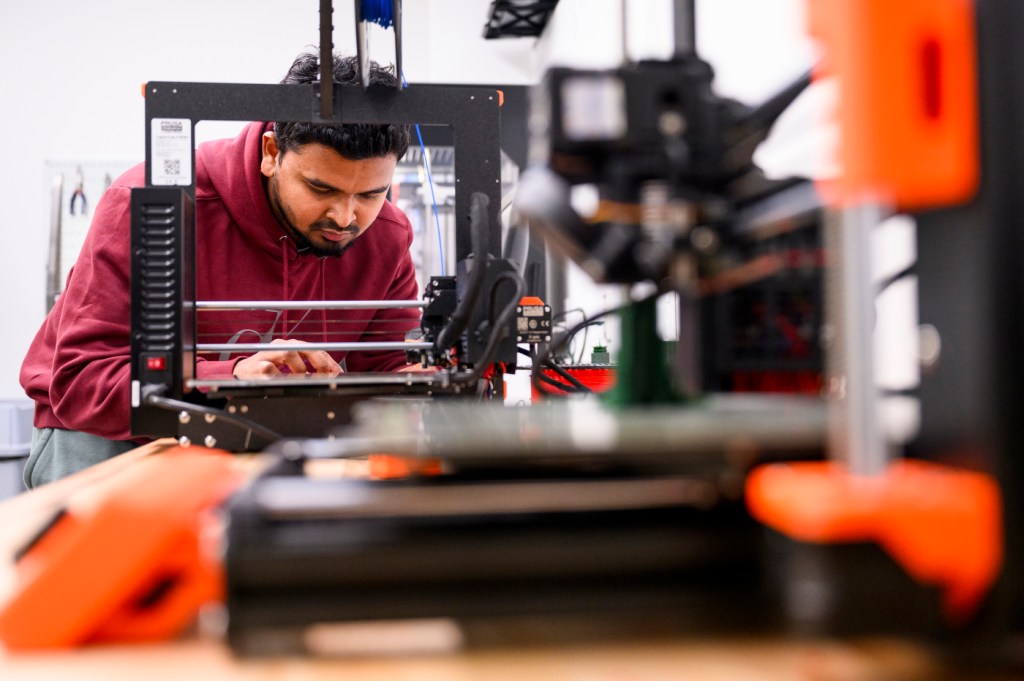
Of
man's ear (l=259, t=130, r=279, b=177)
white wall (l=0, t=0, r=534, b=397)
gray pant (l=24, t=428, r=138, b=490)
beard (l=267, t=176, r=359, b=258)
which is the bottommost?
gray pant (l=24, t=428, r=138, b=490)

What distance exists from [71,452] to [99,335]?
12.2 inches

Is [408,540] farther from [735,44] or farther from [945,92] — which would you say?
[735,44]

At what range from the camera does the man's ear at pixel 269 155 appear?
1753 millimetres

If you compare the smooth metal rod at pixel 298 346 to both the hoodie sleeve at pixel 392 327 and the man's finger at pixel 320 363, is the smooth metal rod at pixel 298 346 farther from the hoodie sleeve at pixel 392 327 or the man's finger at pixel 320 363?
the hoodie sleeve at pixel 392 327

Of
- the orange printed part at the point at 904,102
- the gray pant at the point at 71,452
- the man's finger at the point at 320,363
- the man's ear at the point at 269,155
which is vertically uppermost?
the man's ear at the point at 269,155

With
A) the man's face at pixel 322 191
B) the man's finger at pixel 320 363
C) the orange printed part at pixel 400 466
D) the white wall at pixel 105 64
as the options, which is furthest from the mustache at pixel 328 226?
Result: the white wall at pixel 105 64

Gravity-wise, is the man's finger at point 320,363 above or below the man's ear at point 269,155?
below

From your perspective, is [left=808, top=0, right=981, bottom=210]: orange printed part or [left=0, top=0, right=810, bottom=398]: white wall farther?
[left=0, top=0, right=810, bottom=398]: white wall

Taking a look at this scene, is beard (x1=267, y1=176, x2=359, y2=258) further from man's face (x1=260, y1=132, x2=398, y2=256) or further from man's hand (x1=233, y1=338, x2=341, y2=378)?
man's hand (x1=233, y1=338, x2=341, y2=378)

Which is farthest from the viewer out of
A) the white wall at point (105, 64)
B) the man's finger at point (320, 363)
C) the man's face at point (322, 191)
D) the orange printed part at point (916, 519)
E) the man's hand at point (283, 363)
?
the white wall at point (105, 64)

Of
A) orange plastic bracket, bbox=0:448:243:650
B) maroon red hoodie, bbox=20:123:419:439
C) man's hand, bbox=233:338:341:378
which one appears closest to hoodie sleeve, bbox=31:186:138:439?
maroon red hoodie, bbox=20:123:419:439

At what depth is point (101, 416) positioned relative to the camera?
134cm

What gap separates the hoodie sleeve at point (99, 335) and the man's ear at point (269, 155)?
1.12 feet

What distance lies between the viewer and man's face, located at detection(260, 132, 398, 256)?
1.66 meters
